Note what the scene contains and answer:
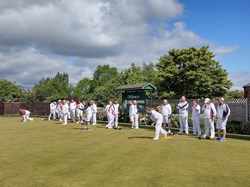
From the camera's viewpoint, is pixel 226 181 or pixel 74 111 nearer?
pixel 226 181

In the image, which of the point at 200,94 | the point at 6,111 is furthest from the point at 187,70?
the point at 6,111

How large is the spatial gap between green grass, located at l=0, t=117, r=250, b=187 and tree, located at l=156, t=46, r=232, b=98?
28.4 meters

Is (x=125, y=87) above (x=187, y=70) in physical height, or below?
below

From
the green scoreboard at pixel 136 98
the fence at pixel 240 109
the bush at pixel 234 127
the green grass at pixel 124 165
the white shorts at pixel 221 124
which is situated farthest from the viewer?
the green scoreboard at pixel 136 98

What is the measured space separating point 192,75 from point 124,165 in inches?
1289

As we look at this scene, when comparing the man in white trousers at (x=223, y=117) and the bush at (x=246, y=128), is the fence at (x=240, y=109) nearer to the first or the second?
the bush at (x=246, y=128)

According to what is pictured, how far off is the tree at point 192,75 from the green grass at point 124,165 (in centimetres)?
2837

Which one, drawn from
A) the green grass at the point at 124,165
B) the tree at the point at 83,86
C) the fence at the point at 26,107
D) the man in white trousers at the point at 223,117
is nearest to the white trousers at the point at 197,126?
the man in white trousers at the point at 223,117

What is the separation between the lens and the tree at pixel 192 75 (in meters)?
40.6

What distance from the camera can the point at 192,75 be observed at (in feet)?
132

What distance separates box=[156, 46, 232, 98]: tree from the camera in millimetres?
40562

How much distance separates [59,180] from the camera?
24.3 ft

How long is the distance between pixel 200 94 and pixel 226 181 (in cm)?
3458

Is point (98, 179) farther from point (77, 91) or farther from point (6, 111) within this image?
point (77, 91)
